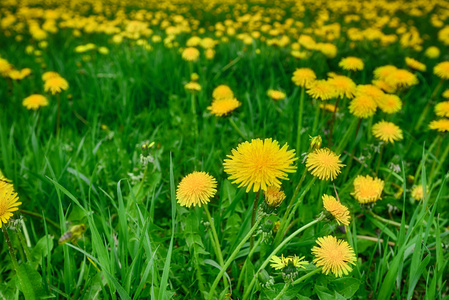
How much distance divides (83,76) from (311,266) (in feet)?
8.09

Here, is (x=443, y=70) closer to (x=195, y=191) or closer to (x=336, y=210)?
(x=336, y=210)

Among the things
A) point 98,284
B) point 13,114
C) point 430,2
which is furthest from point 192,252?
point 430,2

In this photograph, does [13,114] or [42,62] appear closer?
[13,114]

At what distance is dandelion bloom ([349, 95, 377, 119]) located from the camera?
50.4 inches

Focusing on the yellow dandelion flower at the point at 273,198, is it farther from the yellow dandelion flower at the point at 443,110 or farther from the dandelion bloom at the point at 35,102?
the dandelion bloom at the point at 35,102

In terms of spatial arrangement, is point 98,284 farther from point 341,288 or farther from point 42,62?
point 42,62

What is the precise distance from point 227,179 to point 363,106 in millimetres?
642

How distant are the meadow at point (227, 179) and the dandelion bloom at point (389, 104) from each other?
0.02 meters

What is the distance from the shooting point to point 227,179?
1.07m

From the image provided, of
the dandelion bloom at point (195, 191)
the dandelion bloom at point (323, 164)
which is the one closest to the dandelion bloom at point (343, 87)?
the dandelion bloom at point (323, 164)

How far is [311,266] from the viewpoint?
95 cm

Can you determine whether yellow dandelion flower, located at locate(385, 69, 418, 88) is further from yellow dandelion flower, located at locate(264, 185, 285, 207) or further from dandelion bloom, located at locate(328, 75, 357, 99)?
yellow dandelion flower, located at locate(264, 185, 285, 207)

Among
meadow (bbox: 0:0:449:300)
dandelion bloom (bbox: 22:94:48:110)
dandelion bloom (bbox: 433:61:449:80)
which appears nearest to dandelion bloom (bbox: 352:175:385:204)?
meadow (bbox: 0:0:449:300)

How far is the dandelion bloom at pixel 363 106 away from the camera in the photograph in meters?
1.28
